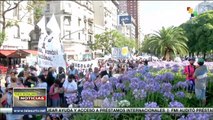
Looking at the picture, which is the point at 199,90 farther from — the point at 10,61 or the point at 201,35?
the point at 201,35

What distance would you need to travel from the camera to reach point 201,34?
2768 inches

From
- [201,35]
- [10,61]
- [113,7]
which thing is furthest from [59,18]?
[113,7]

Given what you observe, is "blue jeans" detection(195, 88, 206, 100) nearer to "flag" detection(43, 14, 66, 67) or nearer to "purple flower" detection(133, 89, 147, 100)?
"purple flower" detection(133, 89, 147, 100)

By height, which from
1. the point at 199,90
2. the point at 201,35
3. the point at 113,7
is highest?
the point at 113,7

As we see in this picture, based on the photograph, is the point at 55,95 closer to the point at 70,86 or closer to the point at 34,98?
the point at 70,86

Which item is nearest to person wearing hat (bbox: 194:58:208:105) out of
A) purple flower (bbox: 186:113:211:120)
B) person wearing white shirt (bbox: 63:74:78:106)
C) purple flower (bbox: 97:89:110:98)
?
purple flower (bbox: 97:89:110:98)

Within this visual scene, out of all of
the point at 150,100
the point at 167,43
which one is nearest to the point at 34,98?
the point at 150,100

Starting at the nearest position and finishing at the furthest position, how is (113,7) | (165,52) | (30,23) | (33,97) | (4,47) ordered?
(33,97)
(165,52)
(4,47)
(30,23)
(113,7)

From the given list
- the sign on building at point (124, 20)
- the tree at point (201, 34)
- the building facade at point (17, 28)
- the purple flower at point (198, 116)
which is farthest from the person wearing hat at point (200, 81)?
the sign on building at point (124, 20)

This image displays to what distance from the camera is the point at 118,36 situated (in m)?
101

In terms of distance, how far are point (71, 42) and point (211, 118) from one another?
261 feet

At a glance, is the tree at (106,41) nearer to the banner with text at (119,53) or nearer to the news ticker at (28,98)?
the banner with text at (119,53)

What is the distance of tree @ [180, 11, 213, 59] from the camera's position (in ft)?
224

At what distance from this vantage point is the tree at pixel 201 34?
2689 inches
